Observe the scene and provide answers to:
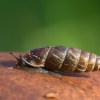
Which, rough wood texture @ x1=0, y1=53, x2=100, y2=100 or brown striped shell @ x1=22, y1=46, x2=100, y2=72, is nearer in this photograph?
rough wood texture @ x1=0, y1=53, x2=100, y2=100

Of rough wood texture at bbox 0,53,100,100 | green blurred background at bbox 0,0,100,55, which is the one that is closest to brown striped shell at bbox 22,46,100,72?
rough wood texture at bbox 0,53,100,100

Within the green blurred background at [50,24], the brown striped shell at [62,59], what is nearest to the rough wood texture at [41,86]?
the brown striped shell at [62,59]

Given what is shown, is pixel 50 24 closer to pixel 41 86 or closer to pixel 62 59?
pixel 62 59

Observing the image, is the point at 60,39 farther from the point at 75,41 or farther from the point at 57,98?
the point at 57,98

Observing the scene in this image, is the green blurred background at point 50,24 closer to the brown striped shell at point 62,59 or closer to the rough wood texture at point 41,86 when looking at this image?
the brown striped shell at point 62,59

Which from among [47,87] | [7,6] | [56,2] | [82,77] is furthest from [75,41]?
[47,87]

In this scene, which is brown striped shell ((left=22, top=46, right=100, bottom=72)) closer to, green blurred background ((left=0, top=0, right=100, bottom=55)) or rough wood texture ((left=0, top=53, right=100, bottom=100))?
rough wood texture ((left=0, top=53, right=100, bottom=100))
